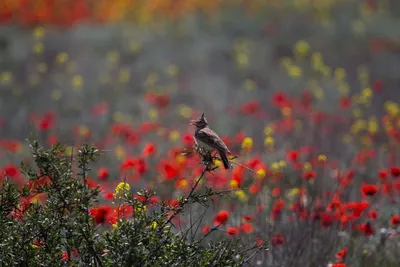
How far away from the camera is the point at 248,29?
16078 millimetres

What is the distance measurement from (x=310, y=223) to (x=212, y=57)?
945cm

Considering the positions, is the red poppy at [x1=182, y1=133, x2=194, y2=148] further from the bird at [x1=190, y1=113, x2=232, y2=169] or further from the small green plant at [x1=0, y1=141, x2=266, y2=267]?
the small green plant at [x1=0, y1=141, x2=266, y2=267]

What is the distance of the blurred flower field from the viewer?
6.00 m

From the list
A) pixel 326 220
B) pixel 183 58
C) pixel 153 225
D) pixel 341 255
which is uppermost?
pixel 183 58

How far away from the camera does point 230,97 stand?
40.0ft

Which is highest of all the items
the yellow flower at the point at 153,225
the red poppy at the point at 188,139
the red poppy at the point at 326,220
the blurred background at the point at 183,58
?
the blurred background at the point at 183,58

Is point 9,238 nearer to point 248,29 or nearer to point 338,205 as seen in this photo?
point 338,205

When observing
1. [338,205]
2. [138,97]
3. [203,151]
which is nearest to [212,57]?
[138,97]

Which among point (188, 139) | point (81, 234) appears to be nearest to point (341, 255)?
point (81, 234)

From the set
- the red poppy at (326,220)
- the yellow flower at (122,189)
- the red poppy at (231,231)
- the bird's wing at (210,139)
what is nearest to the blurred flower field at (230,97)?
the red poppy at (326,220)

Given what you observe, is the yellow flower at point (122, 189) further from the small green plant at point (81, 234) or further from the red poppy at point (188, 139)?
the red poppy at point (188, 139)

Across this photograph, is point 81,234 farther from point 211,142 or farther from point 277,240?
point 277,240

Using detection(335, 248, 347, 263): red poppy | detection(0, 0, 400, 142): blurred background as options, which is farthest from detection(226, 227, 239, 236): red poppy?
detection(0, 0, 400, 142): blurred background

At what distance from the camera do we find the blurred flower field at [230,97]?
600 cm
